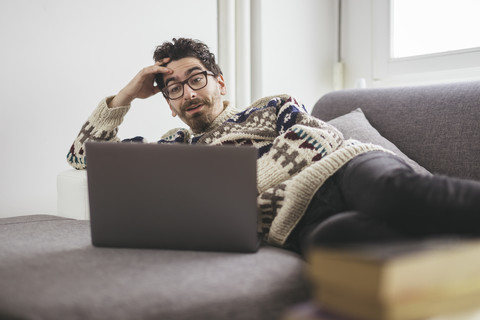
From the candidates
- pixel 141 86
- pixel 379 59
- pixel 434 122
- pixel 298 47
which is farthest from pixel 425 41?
pixel 141 86

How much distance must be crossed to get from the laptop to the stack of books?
35cm

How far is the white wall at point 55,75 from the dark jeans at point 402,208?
1345 millimetres

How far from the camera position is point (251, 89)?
2.51 metres

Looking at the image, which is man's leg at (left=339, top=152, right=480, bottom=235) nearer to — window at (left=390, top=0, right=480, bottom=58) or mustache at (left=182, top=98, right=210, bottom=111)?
mustache at (left=182, top=98, right=210, bottom=111)

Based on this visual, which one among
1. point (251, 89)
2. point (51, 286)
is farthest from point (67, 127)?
point (51, 286)

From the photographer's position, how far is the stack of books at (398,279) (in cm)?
47

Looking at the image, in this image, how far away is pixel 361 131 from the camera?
1495 millimetres

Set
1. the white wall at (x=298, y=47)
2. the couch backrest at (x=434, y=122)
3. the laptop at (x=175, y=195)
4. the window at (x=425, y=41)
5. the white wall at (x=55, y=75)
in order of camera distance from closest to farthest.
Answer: the laptop at (x=175, y=195)
the couch backrest at (x=434, y=122)
the white wall at (x=55, y=75)
the window at (x=425, y=41)
the white wall at (x=298, y=47)

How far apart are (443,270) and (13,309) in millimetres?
598

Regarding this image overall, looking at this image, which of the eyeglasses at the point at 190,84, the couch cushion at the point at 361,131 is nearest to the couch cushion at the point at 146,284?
the couch cushion at the point at 361,131

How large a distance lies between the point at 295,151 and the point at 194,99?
0.50 metres

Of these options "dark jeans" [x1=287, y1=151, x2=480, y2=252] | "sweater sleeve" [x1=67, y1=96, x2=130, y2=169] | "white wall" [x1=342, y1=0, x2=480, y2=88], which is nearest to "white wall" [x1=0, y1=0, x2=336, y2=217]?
"sweater sleeve" [x1=67, y1=96, x2=130, y2=169]

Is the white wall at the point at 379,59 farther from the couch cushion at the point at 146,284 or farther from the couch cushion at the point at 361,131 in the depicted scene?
the couch cushion at the point at 146,284

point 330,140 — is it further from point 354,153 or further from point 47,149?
point 47,149
